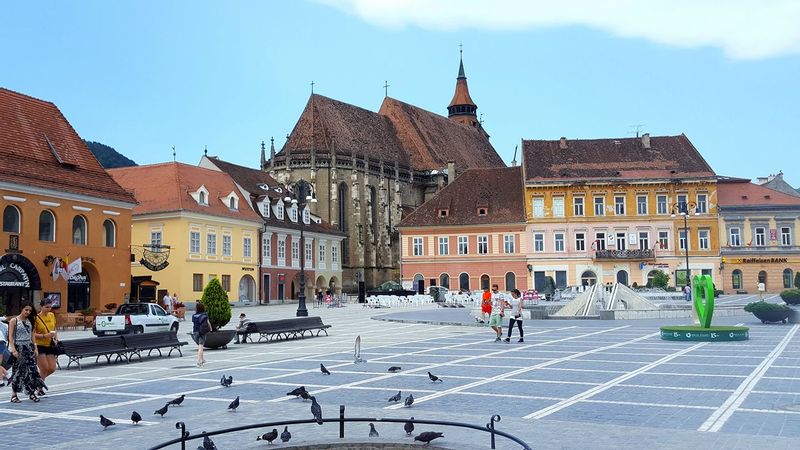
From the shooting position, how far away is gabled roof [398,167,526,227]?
213ft

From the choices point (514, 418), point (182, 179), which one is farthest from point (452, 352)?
point (182, 179)

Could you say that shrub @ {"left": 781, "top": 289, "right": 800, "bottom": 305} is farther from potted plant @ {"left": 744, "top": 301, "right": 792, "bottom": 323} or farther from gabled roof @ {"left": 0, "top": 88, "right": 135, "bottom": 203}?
gabled roof @ {"left": 0, "top": 88, "right": 135, "bottom": 203}

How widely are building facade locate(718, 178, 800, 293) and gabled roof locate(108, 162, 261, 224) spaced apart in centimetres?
3711

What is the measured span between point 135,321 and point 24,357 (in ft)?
51.2

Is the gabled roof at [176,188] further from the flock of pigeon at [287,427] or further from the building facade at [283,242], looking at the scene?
the flock of pigeon at [287,427]

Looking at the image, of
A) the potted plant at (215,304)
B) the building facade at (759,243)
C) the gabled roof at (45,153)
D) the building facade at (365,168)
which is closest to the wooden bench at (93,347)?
the potted plant at (215,304)

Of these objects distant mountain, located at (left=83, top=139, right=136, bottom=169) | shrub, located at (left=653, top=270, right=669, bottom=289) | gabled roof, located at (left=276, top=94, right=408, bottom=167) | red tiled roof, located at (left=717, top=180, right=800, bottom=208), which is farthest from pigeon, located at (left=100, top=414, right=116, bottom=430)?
distant mountain, located at (left=83, top=139, right=136, bottom=169)

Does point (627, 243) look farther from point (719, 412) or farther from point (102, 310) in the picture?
point (719, 412)

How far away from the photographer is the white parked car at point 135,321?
2712cm

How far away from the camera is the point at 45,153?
1406 inches

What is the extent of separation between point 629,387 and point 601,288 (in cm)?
2346

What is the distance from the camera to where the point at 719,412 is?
10484 millimetres

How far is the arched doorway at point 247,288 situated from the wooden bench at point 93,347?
35.5m

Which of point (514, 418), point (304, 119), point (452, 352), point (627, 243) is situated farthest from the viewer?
point (304, 119)
